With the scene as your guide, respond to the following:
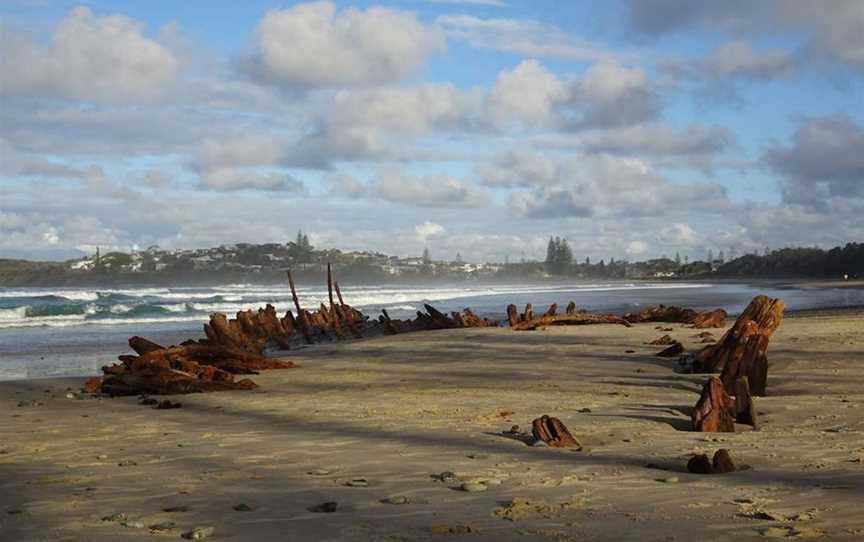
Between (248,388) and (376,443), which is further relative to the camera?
(248,388)

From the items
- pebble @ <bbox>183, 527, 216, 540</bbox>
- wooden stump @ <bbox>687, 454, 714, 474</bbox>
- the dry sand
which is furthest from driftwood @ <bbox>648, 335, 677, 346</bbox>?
pebble @ <bbox>183, 527, 216, 540</bbox>

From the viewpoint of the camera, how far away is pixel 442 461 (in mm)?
6215

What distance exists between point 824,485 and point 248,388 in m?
9.21

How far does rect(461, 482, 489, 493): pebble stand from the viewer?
5168mm

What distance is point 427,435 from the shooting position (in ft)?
24.5

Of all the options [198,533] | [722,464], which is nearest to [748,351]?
[722,464]

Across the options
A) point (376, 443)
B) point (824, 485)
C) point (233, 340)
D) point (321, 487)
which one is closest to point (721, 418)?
point (824, 485)

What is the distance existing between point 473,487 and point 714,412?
3059 mm

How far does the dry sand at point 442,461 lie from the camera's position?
438 centimetres

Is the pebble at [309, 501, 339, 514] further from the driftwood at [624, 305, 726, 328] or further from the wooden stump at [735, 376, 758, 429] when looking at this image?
the driftwood at [624, 305, 726, 328]

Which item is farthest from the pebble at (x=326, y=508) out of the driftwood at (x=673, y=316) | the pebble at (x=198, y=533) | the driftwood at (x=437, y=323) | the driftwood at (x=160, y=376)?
the driftwood at (x=437, y=323)

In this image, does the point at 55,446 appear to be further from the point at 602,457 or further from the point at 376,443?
the point at 602,457

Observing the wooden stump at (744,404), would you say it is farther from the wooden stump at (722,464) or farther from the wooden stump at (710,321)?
the wooden stump at (710,321)

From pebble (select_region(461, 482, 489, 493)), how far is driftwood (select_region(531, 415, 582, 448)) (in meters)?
1.55
